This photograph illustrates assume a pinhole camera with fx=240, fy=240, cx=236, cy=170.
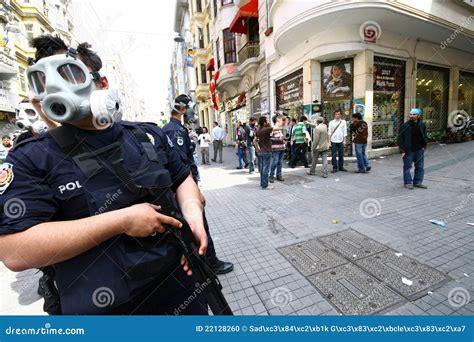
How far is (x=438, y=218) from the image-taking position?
387cm

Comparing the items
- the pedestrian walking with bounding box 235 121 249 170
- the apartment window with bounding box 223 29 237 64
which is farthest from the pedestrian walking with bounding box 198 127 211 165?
the apartment window with bounding box 223 29 237 64

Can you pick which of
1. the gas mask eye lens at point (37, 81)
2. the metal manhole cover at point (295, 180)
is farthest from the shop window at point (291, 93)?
the gas mask eye lens at point (37, 81)

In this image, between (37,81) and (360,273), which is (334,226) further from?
(37,81)

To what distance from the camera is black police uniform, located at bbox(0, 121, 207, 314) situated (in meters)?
0.96

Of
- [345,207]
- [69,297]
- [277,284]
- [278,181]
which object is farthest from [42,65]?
[278,181]

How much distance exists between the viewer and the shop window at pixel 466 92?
13.2 m

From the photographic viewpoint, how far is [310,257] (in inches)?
120

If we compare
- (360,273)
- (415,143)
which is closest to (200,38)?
(415,143)

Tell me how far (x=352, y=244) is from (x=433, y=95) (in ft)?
43.0

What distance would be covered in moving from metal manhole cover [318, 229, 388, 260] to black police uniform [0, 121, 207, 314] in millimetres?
2645

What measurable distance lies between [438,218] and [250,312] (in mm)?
3567

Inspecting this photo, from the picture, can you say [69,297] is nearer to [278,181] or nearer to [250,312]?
[250,312]

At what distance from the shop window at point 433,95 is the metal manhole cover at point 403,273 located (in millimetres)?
11448
